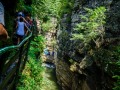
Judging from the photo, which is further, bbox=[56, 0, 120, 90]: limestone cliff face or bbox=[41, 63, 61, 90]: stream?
bbox=[41, 63, 61, 90]: stream

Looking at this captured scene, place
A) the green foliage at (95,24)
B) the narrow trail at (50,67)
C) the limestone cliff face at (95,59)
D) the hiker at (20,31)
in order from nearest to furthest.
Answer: the hiker at (20,31) → the limestone cliff face at (95,59) → the green foliage at (95,24) → the narrow trail at (50,67)

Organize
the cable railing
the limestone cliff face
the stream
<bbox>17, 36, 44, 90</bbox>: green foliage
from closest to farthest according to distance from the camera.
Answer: the cable railing < <bbox>17, 36, 44, 90</bbox>: green foliage < the limestone cliff face < the stream

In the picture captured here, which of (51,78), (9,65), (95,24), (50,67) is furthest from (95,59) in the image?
(50,67)

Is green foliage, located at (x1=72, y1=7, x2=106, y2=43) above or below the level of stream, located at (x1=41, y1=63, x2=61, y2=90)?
above

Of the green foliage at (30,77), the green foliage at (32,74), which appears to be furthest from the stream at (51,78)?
the green foliage at (30,77)

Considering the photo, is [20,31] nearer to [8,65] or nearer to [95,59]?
[8,65]

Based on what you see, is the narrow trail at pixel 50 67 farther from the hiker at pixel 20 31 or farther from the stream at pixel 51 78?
the hiker at pixel 20 31

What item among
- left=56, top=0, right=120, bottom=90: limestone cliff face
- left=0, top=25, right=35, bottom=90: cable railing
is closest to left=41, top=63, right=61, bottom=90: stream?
left=56, top=0, right=120, bottom=90: limestone cliff face

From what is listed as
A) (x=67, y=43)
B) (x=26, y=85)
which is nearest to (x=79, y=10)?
(x=67, y=43)

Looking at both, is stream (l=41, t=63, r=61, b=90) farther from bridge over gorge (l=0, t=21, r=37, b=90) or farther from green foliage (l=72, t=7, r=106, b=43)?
bridge over gorge (l=0, t=21, r=37, b=90)

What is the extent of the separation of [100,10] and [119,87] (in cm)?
594

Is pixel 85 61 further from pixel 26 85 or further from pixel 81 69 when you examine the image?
pixel 26 85

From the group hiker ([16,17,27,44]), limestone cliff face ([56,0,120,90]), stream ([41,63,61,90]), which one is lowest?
stream ([41,63,61,90])

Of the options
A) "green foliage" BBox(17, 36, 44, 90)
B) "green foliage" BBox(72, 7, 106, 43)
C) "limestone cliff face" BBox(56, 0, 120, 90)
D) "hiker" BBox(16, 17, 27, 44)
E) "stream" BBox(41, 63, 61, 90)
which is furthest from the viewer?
"stream" BBox(41, 63, 61, 90)
